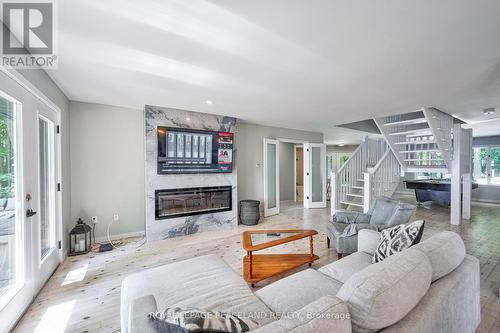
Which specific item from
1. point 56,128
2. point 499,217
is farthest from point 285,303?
point 499,217

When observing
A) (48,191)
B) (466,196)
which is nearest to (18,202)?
(48,191)

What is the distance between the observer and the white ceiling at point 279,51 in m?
1.44

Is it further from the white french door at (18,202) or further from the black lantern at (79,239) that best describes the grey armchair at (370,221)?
the black lantern at (79,239)

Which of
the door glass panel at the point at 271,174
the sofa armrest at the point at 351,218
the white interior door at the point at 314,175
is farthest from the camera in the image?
the white interior door at the point at 314,175

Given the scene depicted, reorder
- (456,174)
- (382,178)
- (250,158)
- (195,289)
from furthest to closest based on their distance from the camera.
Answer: (250,158), (382,178), (456,174), (195,289)

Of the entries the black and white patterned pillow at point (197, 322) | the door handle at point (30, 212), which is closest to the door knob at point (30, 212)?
the door handle at point (30, 212)


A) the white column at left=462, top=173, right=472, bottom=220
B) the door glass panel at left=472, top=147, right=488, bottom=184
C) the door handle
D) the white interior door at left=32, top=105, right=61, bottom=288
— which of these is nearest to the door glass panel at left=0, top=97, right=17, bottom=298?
the door handle

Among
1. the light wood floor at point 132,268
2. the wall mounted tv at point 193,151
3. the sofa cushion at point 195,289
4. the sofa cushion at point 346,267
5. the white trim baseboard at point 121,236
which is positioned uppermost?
the wall mounted tv at point 193,151

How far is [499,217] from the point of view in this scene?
5.13 metres

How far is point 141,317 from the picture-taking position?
97cm

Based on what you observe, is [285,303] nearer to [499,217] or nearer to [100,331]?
[100,331]

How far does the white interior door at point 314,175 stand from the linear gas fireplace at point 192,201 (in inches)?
111

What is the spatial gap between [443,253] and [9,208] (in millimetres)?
3285

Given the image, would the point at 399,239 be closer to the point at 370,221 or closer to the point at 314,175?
the point at 370,221
